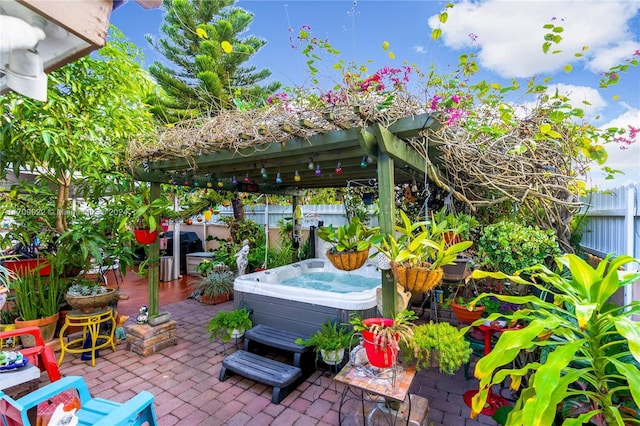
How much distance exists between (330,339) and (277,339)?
63 cm

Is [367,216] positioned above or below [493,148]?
below

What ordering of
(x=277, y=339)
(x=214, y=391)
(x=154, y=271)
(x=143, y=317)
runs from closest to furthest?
(x=214, y=391) → (x=277, y=339) → (x=143, y=317) → (x=154, y=271)

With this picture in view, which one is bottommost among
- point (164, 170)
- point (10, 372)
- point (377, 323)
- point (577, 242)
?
point (10, 372)

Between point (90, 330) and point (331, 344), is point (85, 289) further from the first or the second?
point (331, 344)

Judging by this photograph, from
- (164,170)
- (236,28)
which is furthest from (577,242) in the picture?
(236,28)

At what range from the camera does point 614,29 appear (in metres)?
2.40

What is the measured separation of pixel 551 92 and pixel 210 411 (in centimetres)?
382

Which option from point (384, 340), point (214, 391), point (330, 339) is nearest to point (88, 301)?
point (214, 391)

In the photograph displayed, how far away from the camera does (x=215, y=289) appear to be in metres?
5.15

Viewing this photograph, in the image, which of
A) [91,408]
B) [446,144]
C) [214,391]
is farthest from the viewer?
[214,391]

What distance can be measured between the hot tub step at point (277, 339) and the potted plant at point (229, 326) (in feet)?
0.39

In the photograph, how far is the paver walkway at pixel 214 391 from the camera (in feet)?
7.40

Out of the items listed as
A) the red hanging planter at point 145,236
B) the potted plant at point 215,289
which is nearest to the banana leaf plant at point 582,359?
the red hanging planter at point 145,236

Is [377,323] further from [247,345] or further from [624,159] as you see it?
[624,159]
